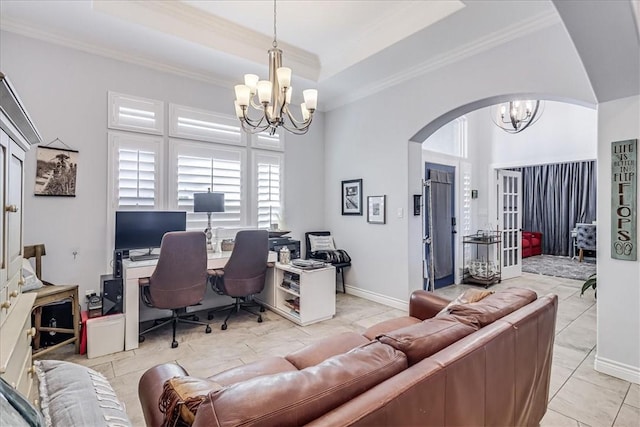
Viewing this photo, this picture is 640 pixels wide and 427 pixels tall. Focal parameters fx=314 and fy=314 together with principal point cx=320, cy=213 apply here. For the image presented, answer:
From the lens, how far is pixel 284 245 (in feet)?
14.6

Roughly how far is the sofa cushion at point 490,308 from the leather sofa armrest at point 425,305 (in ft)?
2.14

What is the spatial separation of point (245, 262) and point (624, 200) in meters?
3.44

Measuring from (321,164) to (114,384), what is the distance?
4.06 metres

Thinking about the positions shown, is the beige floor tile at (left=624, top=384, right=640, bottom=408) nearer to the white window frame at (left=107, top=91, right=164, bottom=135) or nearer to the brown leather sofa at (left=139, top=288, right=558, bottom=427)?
the brown leather sofa at (left=139, top=288, right=558, bottom=427)

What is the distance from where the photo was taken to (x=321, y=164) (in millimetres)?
5449

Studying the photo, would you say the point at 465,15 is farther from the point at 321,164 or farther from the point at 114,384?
the point at 114,384

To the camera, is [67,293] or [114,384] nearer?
[114,384]

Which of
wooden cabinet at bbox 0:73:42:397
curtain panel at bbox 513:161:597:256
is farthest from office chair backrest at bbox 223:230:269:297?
curtain panel at bbox 513:161:597:256

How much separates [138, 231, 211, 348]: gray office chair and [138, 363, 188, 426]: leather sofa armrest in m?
1.69

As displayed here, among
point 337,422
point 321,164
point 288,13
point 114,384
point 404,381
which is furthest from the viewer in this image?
point 321,164

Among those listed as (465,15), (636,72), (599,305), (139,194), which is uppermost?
(465,15)

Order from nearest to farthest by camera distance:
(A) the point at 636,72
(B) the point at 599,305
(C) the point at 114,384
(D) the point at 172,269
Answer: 1. (A) the point at 636,72
2. (C) the point at 114,384
3. (B) the point at 599,305
4. (D) the point at 172,269

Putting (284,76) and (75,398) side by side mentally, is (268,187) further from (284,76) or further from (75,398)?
(75,398)

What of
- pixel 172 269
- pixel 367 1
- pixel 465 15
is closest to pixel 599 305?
pixel 465 15
